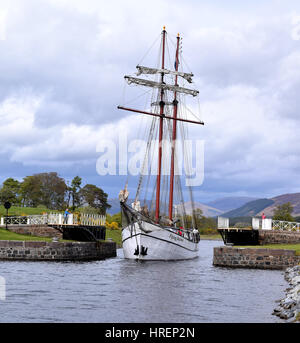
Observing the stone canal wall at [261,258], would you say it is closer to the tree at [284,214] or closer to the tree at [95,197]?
the tree at [284,214]

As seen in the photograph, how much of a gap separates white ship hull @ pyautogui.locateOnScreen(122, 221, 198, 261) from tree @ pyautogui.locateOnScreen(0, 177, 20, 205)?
65.5m

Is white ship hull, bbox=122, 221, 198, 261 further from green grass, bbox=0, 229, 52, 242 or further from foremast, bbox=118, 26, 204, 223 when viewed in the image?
green grass, bbox=0, 229, 52, 242

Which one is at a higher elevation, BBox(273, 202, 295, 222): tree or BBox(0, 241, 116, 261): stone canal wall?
BBox(273, 202, 295, 222): tree

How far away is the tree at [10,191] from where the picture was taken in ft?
371

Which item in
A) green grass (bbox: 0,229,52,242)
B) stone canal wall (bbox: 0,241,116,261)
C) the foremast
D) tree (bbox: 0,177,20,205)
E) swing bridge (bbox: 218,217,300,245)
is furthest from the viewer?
tree (bbox: 0,177,20,205)

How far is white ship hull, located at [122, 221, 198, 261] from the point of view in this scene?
51562 mm

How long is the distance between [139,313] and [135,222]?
29719 mm

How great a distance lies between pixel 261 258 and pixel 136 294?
17.0m

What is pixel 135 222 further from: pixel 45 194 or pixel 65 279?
pixel 45 194

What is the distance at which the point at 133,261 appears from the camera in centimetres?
5116

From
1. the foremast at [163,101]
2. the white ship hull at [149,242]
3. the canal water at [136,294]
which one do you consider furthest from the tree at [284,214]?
the canal water at [136,294]

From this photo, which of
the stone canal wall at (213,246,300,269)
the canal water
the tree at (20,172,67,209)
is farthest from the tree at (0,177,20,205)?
the stone canal wall at (213,246,300,269)
